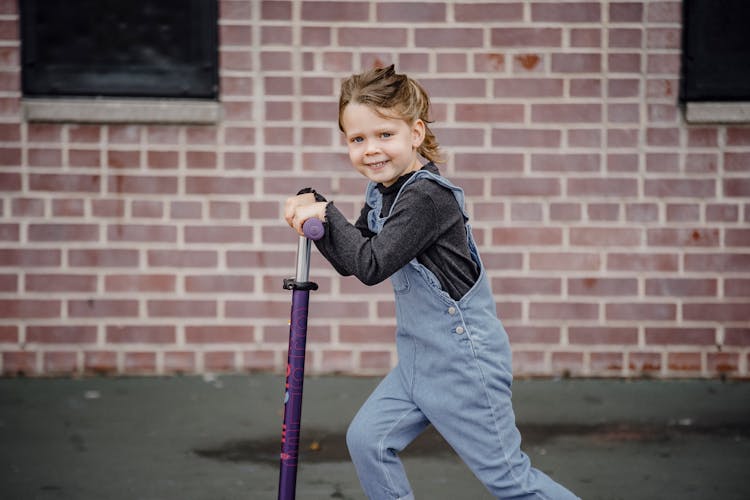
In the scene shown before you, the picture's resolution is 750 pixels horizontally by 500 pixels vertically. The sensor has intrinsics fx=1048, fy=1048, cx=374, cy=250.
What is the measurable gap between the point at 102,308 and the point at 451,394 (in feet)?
10.6

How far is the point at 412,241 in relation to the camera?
2.97 m

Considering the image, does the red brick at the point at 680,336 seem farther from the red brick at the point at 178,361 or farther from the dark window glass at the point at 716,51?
the red brick at the point at 178,361

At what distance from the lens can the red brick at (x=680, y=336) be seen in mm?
5801

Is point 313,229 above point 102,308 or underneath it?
above

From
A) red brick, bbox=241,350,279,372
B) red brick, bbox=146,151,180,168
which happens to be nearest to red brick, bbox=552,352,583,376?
red brick, bbox=241,350,279,372

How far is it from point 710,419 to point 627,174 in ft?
4.65

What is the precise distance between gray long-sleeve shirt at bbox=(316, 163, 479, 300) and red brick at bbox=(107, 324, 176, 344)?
2902 millimetres

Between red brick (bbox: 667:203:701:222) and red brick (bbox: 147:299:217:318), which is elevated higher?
red brick (bbox: 667:203:701:222)

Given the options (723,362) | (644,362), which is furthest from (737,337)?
(644,362)

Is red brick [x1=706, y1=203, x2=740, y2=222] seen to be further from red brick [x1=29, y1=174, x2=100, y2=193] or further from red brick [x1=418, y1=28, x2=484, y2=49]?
red brick [x1=29, y1=174, x2=100, y2=193]

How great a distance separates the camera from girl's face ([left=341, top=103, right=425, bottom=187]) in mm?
3033

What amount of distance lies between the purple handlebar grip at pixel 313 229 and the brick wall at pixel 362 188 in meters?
2.86

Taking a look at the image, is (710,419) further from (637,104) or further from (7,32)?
(7,32)

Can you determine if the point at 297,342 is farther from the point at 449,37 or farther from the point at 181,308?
the point at 449,37
